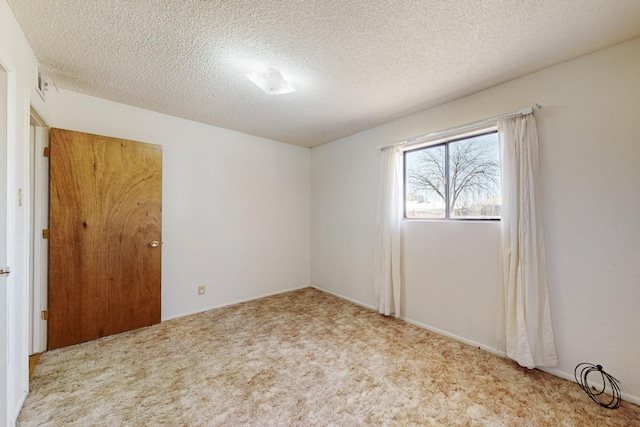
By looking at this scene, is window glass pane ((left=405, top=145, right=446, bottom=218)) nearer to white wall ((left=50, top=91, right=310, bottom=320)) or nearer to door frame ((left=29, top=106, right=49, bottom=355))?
white wall ((left=50, top=91, right=310, bottom=320))

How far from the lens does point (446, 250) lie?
8.86ft

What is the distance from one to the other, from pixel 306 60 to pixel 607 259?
2.63 m

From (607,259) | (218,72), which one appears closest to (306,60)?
(218,72)

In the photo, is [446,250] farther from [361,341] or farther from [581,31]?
[581,31]

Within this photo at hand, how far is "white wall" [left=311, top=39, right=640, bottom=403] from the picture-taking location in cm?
174

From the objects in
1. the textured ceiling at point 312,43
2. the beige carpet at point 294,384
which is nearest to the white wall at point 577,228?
the textured ceiling at point 312,43

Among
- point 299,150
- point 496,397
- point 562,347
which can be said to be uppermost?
point 299,150

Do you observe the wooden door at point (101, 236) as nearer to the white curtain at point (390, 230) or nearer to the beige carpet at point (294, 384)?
the beige carpet at point (294, 384)

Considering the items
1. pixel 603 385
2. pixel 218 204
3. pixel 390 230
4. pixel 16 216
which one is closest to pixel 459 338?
pixel 603 385

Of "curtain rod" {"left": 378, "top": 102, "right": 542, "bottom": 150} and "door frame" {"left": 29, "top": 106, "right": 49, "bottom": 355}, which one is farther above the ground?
"curtain rod" {"left": 378, "top": 102, "right": 542, "bottom": 150}

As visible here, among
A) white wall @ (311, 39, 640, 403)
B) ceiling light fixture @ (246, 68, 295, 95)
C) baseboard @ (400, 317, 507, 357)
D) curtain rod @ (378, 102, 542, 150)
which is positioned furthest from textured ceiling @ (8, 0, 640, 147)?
baseboard @ (400, 317, 507, 357)

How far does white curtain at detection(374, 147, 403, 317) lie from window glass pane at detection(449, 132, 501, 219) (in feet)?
1.90

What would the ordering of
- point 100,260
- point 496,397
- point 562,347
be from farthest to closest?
point 100,260 → point 562,347 → point 496,397

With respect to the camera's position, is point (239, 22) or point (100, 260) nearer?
point (239, 22)
